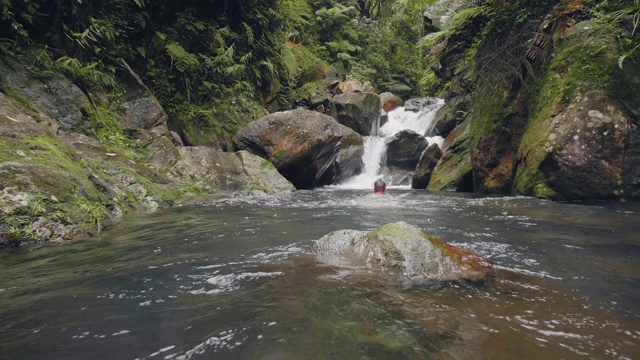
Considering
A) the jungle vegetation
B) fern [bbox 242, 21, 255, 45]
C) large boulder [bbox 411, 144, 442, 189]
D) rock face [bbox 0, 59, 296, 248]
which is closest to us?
rock face [bbox 0, 59, 296, 248]

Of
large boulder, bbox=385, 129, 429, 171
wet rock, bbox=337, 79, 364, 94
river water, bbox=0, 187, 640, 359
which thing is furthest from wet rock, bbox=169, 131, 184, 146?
wet rock, bbox=337, 79, 364, 94

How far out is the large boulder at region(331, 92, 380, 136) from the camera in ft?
55.6

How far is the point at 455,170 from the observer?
11391 mm

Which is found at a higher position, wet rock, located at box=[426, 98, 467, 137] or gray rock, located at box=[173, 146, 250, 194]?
wet rock, located at box=[426, 98, 467, 137]

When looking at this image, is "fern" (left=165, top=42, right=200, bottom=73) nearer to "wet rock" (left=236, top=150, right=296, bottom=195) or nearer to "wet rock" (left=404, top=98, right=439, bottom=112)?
"wet rock" (left=236, top=150, right=296, bottom=195)

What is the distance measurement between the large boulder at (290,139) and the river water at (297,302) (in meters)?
6.87

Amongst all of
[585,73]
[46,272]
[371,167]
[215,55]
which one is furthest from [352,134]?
[46,272]

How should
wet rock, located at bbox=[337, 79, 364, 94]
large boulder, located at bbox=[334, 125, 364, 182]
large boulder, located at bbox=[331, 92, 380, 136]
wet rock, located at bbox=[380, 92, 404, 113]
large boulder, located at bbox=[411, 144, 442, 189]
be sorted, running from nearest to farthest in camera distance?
large boulder, located at bbox=[411, 144, 442, 189] → large boulder, located at bbox=[334, 125, 364, 182] → large boulder, located at bbox=[331, 92, 380, 136] → wet rock, located at bbox=[337, 79, 364, 94] → wet rock, located at bbox=[380, 92, 404, 113]

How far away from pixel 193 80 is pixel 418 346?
469 inches

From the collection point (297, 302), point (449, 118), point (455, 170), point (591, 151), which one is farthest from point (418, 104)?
point (297, 302)

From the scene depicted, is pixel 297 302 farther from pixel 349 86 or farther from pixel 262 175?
pixel 349 86

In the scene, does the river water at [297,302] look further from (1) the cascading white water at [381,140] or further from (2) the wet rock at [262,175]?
→ (1) the cascading white water at [381,140]

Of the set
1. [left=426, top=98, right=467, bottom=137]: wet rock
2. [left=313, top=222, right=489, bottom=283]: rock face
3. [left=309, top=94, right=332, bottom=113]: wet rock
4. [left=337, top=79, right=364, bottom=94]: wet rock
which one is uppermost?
[left=337, top=79, right=364, bottom=94]: wet rock

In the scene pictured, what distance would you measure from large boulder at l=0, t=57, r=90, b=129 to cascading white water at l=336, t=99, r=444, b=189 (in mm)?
8637
